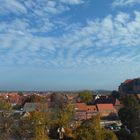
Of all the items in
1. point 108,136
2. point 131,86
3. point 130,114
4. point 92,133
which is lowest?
point 108,136

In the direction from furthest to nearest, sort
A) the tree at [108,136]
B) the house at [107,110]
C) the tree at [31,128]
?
the house at [107,110]
the tree at [31,128]
the tree at [108,136]

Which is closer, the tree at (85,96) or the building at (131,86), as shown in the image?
the tree at (85,96)

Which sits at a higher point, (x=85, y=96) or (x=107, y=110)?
(x=85, y=96)

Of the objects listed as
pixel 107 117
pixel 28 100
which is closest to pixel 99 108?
pixel 107 117

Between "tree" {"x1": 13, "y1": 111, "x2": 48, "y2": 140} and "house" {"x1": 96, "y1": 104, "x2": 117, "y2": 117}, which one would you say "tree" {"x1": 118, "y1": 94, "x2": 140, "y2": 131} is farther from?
"house" {"x1": 96, "y1": 104, "x2": 117, "y2": 117}

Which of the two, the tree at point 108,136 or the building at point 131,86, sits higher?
the building at point 131,86

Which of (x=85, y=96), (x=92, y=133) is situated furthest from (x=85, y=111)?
(x=92, y=133)

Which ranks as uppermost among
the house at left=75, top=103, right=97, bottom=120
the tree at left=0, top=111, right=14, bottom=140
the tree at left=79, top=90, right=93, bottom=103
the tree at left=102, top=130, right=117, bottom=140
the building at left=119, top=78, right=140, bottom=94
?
the building at left=119, top=78, right=140, bottom=94

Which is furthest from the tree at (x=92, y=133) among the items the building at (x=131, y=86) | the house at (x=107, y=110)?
the building at (x=131, y=86)

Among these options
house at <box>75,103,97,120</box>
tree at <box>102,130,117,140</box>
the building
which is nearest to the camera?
tree at <box>102,130,117,140</box>

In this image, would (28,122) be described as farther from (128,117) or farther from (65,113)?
(128,117)

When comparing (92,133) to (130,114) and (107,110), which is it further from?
(107,110)

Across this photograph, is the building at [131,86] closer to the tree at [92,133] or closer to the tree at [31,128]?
the tree at [31,128]

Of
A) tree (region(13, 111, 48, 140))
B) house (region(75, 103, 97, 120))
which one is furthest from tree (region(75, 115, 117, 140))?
house (region(75, 103, 97, 120))
